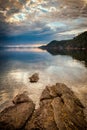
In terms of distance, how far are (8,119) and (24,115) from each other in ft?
4.75

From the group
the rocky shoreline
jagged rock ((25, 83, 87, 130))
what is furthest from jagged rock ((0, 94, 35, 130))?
jagged rock ((25, 83, 87, 130))

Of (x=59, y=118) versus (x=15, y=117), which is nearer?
(x=59, y=118)

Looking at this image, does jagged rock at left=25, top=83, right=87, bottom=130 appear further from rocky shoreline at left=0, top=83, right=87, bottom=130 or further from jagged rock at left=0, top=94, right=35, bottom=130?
jagged rock at left=0, top=94, right=35, bottom=130

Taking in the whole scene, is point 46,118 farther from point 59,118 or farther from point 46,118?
point 59,118

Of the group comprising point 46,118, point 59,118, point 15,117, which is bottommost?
point 46,118

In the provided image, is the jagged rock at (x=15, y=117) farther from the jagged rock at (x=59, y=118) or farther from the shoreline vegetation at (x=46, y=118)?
the jagged rock at (x=59, y=118)

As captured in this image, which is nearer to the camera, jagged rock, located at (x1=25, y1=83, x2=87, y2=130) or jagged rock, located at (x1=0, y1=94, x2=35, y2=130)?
jagged rock, located at (x1=25, y1=83, x2=87, y2=130)

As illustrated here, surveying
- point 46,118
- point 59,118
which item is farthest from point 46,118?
point 59,118

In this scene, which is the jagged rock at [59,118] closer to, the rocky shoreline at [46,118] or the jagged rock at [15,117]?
the rocky shoreline at [46,118]

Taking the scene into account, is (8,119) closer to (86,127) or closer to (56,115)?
(56,115)

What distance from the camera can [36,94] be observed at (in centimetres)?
2197

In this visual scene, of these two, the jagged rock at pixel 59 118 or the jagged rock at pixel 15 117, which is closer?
the jagged rock at pixel 59 118

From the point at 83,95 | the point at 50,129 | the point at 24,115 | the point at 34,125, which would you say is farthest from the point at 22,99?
the point at 83,95

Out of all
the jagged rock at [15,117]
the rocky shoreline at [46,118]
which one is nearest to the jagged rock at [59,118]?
the rocky shoreline at [46,118]
